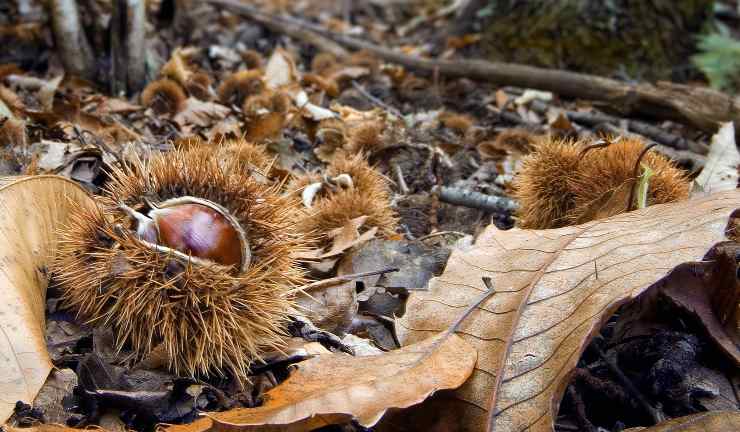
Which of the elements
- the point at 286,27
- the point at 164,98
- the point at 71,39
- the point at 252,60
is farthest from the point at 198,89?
the point at 286,27

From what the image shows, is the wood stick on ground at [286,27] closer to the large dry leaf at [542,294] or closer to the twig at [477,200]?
the twig at [477,200]

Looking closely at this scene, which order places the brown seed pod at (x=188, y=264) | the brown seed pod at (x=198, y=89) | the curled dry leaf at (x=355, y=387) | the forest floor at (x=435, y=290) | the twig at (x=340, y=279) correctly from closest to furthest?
the curled dry leaf at (x=355, y=387), the forest floor at (x=435, y=290), the brown seed pod at (x=188, y=264), the twig at (x=340, y=279), the brown seed pod at (x=198, y=89)

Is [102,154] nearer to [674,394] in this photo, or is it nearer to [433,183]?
[433,183]

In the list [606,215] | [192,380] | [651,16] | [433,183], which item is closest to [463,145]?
[433,183]

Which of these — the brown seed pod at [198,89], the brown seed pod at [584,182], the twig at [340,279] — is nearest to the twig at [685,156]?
the brown seed pod at [584,182]

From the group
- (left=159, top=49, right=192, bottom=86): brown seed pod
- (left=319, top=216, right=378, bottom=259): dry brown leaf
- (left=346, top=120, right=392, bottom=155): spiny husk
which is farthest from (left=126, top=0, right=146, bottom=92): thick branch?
(left=319, top=216, right=378, bottom=259): dry brown leaf

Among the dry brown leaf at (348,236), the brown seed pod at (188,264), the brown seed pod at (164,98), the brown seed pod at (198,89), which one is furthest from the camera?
the brown seed pod at (198,89)

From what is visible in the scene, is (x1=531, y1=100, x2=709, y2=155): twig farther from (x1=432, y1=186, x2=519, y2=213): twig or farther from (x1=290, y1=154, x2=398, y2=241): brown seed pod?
(x1=290, y1=154, x2=398, y2=241): brown seed pod
